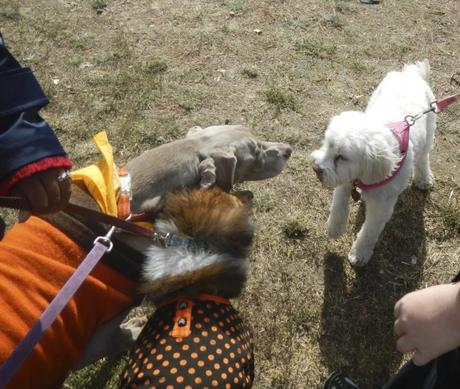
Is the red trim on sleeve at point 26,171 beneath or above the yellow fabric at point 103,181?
above

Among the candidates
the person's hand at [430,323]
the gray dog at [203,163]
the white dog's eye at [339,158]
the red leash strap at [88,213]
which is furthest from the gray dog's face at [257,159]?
the person's hand at [430,323]

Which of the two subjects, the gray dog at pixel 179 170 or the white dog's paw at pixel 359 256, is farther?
the white dog's paw at pixel 359 256

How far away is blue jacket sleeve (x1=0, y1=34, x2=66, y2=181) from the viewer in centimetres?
163

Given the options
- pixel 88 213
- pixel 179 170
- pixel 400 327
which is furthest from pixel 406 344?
pixel 179 170

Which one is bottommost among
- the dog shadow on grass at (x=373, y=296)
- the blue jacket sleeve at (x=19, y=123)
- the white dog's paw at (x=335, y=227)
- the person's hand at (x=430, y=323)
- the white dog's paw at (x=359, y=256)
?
the dog shadow on grass at (x=373, y=296)

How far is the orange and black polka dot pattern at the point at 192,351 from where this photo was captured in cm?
179

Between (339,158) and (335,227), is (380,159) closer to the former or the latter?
(339,158)

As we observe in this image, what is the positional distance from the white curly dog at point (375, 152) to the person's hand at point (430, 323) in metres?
1.34

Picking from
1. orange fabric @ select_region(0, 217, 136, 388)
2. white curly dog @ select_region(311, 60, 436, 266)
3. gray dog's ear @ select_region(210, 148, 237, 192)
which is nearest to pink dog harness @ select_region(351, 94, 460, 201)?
white curly dog @ select_region(311, 60, 436, 266)

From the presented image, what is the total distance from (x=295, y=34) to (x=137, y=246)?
158 inches

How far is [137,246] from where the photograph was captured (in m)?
2.42

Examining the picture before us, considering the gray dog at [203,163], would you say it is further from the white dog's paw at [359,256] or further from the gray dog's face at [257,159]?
the white dog's paw at [359,256]

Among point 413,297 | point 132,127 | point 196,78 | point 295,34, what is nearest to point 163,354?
point 413,297

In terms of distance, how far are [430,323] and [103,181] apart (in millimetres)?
1833
